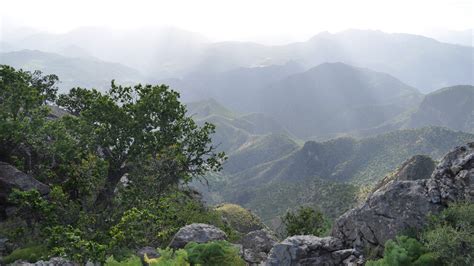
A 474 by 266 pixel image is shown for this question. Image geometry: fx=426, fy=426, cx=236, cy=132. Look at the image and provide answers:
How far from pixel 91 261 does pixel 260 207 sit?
180 meters

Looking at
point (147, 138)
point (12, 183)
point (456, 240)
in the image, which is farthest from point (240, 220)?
point (456, 240)

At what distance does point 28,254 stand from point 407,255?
19939mm

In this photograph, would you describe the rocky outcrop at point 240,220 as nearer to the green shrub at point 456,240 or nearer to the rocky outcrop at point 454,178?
the rocky outcrop at point 454,178

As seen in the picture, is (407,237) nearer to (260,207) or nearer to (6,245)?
(6,245)

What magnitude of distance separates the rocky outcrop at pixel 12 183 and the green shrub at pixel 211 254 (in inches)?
639

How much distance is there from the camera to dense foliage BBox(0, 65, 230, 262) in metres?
26.4

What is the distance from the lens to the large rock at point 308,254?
22.0m

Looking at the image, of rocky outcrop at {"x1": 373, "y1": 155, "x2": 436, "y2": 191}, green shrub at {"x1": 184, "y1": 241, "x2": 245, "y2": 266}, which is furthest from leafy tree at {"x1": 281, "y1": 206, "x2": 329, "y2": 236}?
rocky outcrop at {"x1": 373, "y1": 155, "x2": 436, "y2": 191}

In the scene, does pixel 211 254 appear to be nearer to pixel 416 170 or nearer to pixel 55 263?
pixel 55 263

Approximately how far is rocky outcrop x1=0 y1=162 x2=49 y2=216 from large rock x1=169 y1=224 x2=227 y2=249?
12552mm

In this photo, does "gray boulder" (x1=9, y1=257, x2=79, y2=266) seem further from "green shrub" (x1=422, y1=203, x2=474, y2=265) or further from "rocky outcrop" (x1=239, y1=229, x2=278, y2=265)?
"green shrub" (x1=422, y1=203, x2=474, y2=265)

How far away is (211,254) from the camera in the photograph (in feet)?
64.2

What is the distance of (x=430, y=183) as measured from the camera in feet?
74.5

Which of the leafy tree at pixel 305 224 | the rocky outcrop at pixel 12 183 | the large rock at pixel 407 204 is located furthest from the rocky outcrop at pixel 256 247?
the rocky outcrop at pixel 12 183
